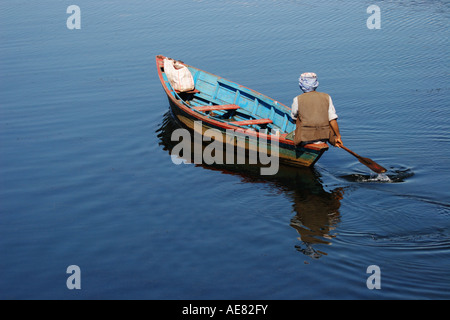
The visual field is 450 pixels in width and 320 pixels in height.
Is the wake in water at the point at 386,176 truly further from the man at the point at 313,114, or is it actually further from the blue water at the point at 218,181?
the man at the point at 313,114

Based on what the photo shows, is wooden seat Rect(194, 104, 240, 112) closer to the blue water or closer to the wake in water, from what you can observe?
the blue water

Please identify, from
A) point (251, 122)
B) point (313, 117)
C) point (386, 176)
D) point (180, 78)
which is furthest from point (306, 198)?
point (180, 78)

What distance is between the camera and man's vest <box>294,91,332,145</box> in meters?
11.0

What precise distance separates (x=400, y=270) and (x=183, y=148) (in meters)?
6.87

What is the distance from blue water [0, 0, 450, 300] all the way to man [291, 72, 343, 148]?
1070 millimetres

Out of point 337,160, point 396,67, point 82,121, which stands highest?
point 396,67

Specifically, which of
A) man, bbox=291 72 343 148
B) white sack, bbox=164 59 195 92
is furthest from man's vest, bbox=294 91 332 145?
white sack, bbox=164 59 195 92

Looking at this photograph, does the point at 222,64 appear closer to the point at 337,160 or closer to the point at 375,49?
the point at 375,49

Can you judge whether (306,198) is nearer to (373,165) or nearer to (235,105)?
(373,165)

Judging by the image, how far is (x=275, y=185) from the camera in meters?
11.9

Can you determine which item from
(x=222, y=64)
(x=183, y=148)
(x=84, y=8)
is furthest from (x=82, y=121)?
(x=84, y=8)

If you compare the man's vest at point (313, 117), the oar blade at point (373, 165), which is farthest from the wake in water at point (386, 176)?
the man's vest at point (313, 117)

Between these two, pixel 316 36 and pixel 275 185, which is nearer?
pixel 275 185

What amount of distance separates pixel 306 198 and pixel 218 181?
195 cm
